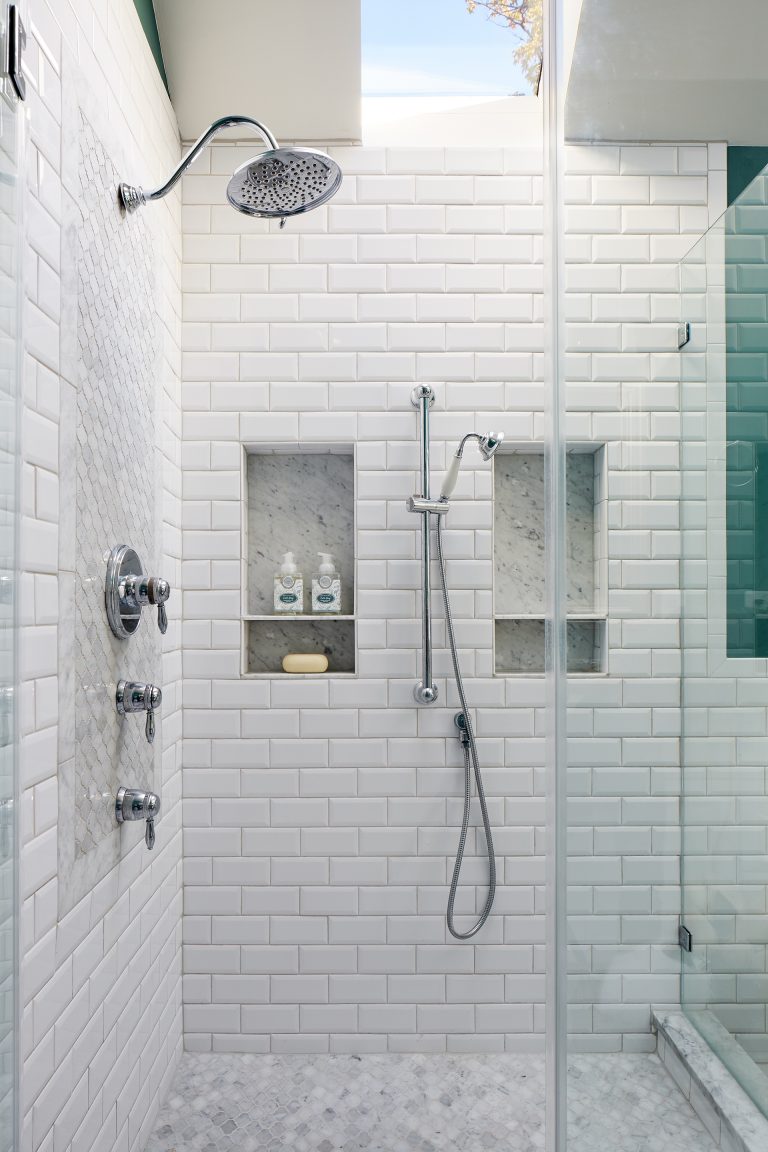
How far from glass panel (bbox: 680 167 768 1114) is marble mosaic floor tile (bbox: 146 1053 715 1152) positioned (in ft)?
4.74

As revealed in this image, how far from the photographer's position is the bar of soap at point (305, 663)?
2.29 meters

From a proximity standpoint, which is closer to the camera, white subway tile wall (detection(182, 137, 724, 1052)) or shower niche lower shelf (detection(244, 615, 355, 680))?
white subway tile wall (detection(182, 137, 724, 1052))

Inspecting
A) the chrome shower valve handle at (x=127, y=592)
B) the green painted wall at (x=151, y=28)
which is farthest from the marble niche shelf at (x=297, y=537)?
the green painted wall at (x=151, y=28)

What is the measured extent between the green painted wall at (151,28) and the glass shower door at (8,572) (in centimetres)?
137

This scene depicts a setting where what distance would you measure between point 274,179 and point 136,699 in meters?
1.08

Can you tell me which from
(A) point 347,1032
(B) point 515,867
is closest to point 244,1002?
(A) point 347,1032

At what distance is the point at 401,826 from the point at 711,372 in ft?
5.84

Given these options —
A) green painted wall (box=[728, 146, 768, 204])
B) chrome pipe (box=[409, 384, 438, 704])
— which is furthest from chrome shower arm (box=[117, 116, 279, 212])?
green painted wall (box=[728, 146, 768, 204])

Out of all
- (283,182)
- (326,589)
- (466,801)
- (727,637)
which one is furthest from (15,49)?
(466,801)

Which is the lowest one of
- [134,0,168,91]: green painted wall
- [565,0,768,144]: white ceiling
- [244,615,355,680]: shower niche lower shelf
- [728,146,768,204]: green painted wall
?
[244,615,355,680]: shower niche lower shelf

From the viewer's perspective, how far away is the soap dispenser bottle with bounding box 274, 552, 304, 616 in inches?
90.4

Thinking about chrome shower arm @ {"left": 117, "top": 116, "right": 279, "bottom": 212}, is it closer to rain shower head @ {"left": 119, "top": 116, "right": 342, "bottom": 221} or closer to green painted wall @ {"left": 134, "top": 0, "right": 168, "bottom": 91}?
rain shower head @ {"left": 119, "top": 116, "right": 342, "bottom": 221}

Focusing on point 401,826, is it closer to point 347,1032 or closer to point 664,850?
point 347,1032

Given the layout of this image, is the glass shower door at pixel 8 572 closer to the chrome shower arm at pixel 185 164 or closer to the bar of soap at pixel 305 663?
the chrome shower arm at pixel 185 164
